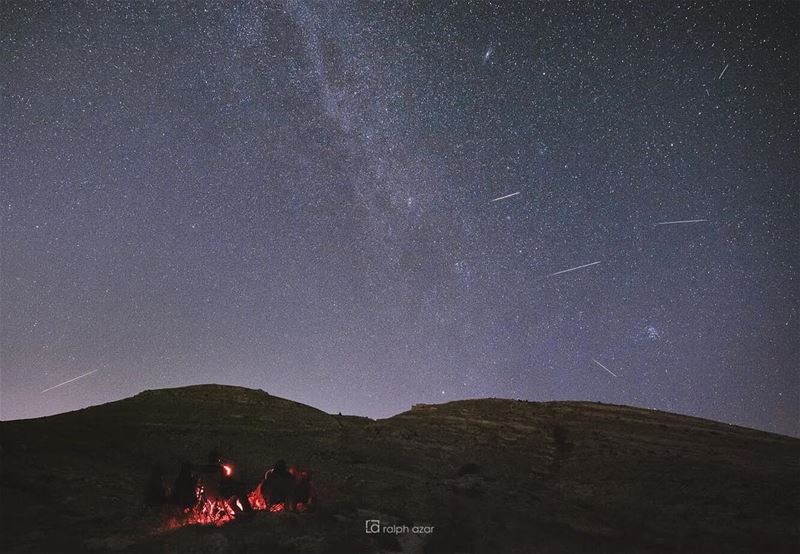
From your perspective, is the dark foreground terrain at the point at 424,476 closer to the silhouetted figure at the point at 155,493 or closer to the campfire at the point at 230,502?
the silhouetted figure at the point at 155,493

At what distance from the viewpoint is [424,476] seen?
23.4m

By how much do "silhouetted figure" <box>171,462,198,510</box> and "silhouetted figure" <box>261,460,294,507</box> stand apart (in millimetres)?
2383

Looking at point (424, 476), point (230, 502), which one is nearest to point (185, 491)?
point (230, 502)

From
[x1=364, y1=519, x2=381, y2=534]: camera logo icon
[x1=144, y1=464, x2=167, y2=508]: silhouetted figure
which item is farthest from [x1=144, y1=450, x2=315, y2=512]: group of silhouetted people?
[x1=364, y1=519, x2=381, y2=534]: camera logo icon

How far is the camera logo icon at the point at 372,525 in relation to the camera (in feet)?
51.8

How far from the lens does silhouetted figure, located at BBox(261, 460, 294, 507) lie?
59.8ft

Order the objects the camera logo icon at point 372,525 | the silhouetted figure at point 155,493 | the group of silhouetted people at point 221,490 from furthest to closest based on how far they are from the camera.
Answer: the group of silhouetted people at point 221,490
the silhouetted figure at point 155,493
the camera logo icon at point 372,525

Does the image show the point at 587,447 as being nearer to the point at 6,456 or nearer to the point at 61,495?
the point at 61,495

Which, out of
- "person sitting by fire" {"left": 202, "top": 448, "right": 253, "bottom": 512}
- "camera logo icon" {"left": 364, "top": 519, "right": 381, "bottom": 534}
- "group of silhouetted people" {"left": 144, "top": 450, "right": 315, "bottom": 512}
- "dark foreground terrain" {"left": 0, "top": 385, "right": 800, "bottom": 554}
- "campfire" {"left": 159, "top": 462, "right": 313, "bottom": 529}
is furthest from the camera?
"person sitting by fire" {"left": 202, "top": 448, "right": 253, "bottom": 512}

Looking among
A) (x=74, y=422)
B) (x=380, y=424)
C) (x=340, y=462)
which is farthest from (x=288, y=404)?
(x=74, y=422)

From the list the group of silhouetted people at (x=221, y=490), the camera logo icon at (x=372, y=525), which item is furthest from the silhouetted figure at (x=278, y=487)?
the camera logo icon at (x=372, y=525)

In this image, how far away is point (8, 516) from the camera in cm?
1409

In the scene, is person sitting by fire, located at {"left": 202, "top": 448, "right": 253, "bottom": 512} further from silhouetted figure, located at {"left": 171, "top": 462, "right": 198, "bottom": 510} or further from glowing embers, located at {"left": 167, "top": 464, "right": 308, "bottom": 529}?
silhouetted figure, located at {"left": 171, "top": 462, "right": 198, "bottom": 510}

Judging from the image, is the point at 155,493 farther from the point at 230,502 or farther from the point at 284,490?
the point at 284,490
